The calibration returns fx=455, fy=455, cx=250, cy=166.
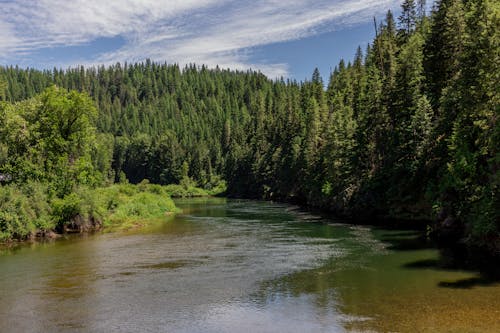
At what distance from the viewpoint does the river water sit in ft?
68.0

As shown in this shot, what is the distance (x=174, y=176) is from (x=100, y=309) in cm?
15590

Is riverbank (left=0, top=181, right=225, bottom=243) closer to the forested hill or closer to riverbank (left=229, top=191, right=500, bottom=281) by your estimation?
the forested hill

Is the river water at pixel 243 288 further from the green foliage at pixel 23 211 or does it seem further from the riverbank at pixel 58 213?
the riverbank at pixel 58 213

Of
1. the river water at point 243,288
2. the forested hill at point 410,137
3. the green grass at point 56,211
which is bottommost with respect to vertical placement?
the river water at point 243,288

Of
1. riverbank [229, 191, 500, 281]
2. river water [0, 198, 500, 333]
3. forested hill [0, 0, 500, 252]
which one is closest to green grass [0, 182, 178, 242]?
river water [0, 198, 500, 333]

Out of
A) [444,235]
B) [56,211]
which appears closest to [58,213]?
[56,211]

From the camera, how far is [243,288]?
26828 mm

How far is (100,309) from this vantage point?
23.2 m

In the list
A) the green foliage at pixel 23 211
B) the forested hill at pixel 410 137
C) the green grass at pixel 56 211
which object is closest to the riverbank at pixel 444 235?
the forested hill at pixel 410 137

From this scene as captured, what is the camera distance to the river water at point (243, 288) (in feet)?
68.0

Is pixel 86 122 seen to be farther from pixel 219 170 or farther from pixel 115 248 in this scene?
pixel 219 170

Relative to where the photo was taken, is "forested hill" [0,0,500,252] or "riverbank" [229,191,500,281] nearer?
"riverbank" [229,191,500,281]

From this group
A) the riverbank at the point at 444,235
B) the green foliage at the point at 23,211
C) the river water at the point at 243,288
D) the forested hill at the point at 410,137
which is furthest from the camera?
the green foliage at the point at 23,211

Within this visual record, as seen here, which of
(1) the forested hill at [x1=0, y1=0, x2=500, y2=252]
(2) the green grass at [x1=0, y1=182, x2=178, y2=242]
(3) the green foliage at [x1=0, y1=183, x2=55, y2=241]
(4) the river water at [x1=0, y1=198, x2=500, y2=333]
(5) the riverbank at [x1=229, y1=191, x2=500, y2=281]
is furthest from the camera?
(2) the green grass at [x1=0, y1=182, x2=178, y2=242]
